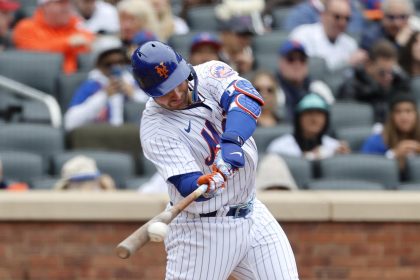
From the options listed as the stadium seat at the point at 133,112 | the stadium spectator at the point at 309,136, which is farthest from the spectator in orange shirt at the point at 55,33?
the stadium spectator at the point at 309,136

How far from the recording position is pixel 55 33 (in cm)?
926

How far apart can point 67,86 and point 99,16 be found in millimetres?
1460

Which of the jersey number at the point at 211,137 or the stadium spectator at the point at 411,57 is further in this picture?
the stadium spectator at the point at 411,57

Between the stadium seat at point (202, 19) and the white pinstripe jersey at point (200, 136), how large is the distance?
17.1 ft

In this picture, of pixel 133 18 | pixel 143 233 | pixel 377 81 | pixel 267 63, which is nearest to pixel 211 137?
pixel 143 233

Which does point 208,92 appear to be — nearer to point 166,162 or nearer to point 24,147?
point 166,162

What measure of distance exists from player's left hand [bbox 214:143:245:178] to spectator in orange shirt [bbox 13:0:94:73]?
4.74 meters

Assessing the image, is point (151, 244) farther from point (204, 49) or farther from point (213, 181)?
point (213, 181)

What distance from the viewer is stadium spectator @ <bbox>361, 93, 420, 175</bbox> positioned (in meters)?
8.07

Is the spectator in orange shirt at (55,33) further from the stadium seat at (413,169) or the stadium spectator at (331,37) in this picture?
the stadium seat at (413,169)

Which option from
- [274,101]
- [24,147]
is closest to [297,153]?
[274,101]

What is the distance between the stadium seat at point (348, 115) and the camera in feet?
28.2

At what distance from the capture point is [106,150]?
8.13m

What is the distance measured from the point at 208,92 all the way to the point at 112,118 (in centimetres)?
359
